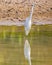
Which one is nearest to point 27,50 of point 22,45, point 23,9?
point 22,45

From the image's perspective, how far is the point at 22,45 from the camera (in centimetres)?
1241

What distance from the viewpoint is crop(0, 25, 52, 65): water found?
33.3 ft

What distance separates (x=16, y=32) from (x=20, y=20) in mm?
3634

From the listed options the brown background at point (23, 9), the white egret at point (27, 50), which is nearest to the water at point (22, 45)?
the white egret at point (27, 50)

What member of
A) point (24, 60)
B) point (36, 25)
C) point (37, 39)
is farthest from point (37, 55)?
point (36, 25)

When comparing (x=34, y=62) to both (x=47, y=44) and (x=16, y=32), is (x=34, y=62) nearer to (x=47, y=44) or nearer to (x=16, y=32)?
(x=47, y=44)

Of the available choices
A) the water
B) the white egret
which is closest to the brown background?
the water

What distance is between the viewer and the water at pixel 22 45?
1014 cm

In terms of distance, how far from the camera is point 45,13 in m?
19.7

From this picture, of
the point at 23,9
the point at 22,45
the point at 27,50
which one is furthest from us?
the point at 23,9

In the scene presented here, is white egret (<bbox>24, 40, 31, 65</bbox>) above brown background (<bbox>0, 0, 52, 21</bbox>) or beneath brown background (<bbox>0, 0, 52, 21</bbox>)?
beneath

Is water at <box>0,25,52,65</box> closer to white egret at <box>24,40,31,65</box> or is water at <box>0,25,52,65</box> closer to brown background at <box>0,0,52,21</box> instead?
white egret at <box>24,40,31,65</box>

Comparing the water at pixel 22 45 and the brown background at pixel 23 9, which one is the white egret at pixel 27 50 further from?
the brown background at pixel 23 9

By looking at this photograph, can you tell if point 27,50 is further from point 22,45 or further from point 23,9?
point 23,9
